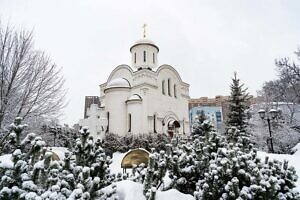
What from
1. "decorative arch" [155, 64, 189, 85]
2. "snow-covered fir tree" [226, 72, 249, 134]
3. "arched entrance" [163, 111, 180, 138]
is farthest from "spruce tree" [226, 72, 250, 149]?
"decorative arch" [155, 64, 189, 85]

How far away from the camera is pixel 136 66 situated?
1330 inches

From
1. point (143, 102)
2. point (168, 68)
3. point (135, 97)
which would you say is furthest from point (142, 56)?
point (143, 102)

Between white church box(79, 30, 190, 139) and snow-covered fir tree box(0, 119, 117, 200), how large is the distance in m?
21.9

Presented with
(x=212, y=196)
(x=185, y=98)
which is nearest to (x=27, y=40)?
(x=212, y=196)

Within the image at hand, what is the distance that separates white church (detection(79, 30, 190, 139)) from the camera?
28.2m

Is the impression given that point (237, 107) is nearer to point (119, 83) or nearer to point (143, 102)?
point (143, 102)

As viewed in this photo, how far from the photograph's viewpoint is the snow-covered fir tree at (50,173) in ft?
11.3

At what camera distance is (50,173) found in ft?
13.5

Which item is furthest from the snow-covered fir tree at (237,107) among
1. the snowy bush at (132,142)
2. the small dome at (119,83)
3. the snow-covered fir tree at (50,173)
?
the snow-covered fir tree at (50,173)

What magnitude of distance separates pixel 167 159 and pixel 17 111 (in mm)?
8504

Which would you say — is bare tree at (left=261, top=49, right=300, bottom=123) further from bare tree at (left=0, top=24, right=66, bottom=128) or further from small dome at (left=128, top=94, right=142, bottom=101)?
bare tree at (left=0, top=24, right=66, bottom=128)

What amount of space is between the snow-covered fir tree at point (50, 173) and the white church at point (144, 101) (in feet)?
71.7

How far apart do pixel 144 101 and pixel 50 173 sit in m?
24.4

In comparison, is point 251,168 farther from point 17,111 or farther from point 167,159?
point 17,111
